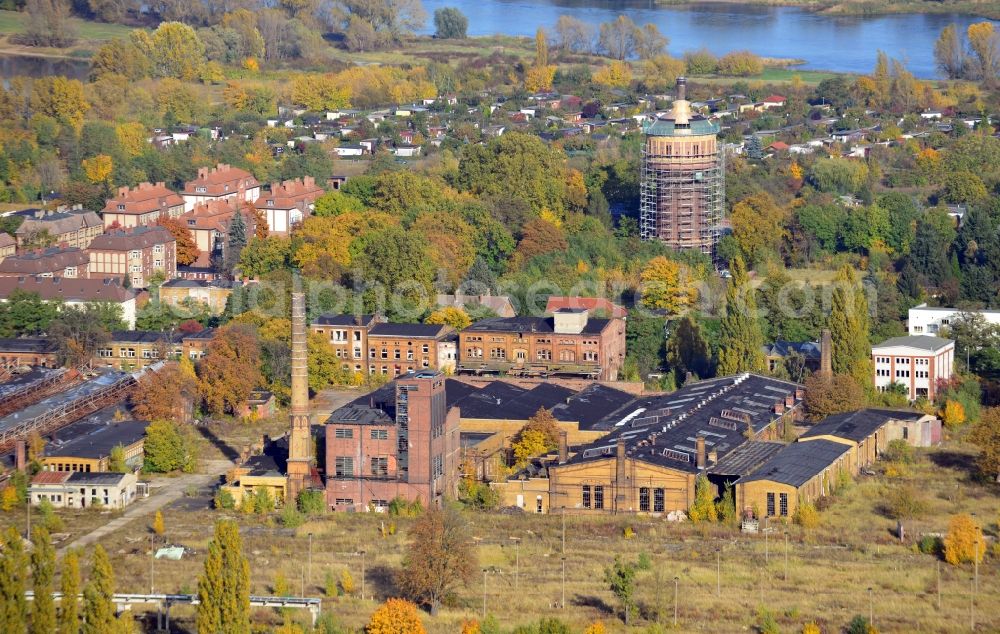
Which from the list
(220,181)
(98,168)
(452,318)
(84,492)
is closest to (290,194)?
(220,181)

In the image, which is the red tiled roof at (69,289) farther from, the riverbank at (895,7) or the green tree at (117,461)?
the riverbank at (895,7)

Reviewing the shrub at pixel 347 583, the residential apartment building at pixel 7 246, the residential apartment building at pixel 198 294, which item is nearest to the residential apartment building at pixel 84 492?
the shrub at pixel 347 583

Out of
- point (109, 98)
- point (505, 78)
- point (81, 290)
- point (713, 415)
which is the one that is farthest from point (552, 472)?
point (505, 78)

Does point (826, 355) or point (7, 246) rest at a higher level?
point (7, 246)

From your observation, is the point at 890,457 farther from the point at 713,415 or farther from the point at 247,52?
the point at 247,52

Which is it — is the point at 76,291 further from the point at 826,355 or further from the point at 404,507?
the point at 826,355

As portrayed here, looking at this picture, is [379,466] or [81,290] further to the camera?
[81,290]
